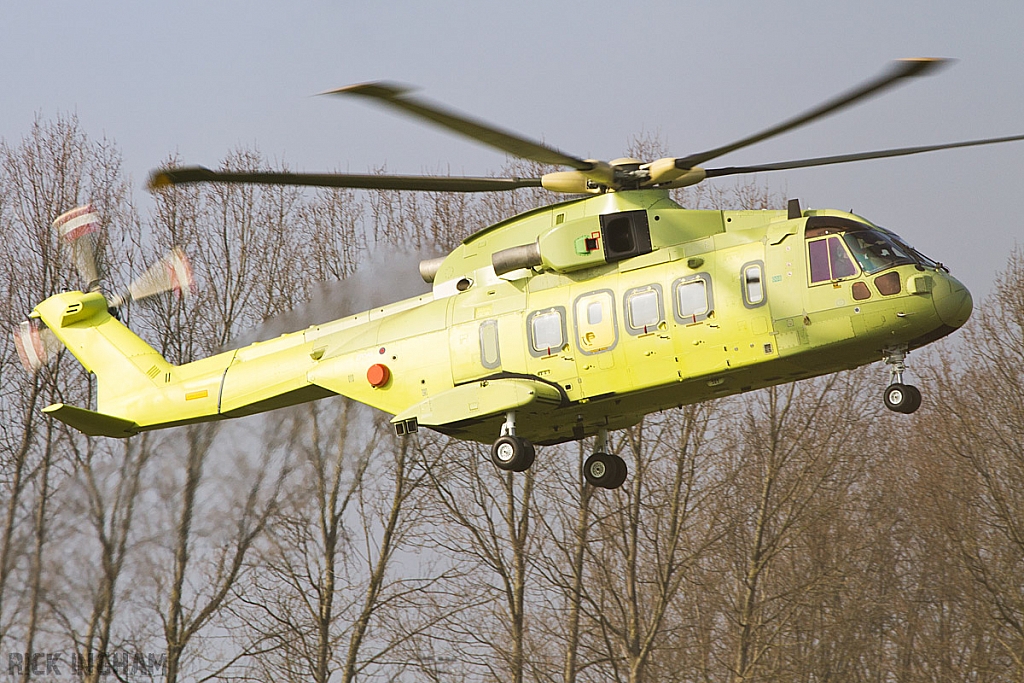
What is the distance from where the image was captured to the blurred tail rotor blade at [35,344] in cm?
1795

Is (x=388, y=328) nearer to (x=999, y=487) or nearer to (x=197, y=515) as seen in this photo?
(x=197, y=515)

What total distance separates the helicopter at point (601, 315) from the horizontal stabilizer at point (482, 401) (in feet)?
0.07

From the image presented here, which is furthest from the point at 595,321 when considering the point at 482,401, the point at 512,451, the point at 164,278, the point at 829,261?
the point at 164,278

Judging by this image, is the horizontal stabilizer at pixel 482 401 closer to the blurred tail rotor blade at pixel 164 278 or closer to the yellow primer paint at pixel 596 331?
the yellow primer paint at pixel 596 331

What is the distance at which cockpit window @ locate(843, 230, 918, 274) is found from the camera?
41.5 ft

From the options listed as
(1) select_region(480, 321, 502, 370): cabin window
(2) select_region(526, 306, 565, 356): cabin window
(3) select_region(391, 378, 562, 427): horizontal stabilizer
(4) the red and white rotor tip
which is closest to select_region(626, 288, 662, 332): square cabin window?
(2) select_region(526, 306, 565, 356): cabin window

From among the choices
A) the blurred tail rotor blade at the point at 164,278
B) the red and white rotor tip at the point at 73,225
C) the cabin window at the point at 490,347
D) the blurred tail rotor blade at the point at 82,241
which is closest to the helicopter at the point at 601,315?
the cabin window at the point at 490,347

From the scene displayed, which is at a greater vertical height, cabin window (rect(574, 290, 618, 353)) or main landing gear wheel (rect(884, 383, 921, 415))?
cabin window (rect(574, 290, 618, 353))

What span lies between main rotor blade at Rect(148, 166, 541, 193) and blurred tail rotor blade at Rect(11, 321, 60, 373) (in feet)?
19.2

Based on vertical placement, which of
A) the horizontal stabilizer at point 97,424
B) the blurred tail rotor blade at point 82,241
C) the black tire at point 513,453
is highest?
the blurred tail rotor blade at point 82,241

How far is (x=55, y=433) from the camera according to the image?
24.0 m

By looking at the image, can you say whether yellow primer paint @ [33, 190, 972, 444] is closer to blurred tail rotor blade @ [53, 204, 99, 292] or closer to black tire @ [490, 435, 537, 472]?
black tire @ [490, 435, 537, 472]

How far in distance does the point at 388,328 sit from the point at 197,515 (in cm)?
456

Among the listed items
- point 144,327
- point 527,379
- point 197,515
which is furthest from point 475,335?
point 144,327
